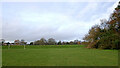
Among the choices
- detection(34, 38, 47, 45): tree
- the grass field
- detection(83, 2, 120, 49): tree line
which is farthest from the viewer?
detection(34, 38, 47, 45): tree

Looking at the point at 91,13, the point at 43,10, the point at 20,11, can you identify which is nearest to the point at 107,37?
the point at 91,13

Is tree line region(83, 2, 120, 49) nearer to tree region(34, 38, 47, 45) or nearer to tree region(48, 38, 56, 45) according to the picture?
tree region(34, 38, 47, 45)

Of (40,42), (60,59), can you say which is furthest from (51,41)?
(60,59)

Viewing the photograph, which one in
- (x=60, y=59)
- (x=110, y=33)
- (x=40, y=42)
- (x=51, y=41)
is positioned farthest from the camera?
(x=51, y=41)

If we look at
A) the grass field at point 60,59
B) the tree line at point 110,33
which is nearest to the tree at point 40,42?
the tree line at point 110,33

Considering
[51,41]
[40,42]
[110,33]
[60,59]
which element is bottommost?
[60,59]

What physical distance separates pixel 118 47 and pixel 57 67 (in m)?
16.5

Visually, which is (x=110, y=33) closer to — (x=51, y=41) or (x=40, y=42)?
(x=40, y=42)

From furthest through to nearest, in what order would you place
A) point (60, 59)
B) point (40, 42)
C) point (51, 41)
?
point (51, 41) → point (40, 42) → point (60, 59)

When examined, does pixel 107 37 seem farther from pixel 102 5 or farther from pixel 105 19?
pixel 102 5

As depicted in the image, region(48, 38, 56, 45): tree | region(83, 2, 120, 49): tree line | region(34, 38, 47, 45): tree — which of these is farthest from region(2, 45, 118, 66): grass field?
region(48, 38, 56, 45): tree

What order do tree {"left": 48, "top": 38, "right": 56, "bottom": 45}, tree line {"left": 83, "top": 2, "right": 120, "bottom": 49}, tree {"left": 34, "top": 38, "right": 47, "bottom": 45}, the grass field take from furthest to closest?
tree {"left": 48, "top": 38, "right": 56, "bottom": 45}
tree {"left": 34, "top": 38, "right": 47, "bottom": 45}
tree line {"left": 83, "top": 2, "right": 120, "bottom": 49}
the grass field

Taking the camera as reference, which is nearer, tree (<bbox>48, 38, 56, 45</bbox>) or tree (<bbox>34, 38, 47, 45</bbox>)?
tree (<bbox>34, 38, 47, 45</bbox>)

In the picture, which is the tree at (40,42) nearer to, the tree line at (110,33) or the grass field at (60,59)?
the tree line at (110,33)
